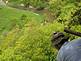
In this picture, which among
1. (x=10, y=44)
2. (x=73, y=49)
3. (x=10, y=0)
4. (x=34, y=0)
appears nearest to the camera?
(x=73, y=49)

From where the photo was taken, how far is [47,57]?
1479cm

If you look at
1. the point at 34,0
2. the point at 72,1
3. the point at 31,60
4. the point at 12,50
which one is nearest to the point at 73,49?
the point at 31,60

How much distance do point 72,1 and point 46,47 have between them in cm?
848

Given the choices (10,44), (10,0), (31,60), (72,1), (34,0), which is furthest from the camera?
(10,0)

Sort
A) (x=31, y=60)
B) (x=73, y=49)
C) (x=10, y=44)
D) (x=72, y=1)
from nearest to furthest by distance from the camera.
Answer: (x=73, y=49)
(x=31, y=60)
(x=10, y=44)
(x=72, y=1)

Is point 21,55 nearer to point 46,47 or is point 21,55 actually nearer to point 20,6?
point 46,47

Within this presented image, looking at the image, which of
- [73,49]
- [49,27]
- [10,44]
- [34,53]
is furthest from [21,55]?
[73,49]

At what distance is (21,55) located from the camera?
49.4ft

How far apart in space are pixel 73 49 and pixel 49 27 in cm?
1413

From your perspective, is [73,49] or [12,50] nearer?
[73,49]

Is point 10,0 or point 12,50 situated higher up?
point 12,50

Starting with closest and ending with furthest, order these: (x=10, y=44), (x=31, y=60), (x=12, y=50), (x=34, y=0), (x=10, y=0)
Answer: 1. (x=31, y=60)
2. (x=12, y=50)
3. (x=10, y=44)
4. (x=34, y=0)
5. (x=10, y=0)

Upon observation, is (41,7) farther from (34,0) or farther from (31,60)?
(31,60)

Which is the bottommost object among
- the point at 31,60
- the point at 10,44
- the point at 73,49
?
the point at 10,44
